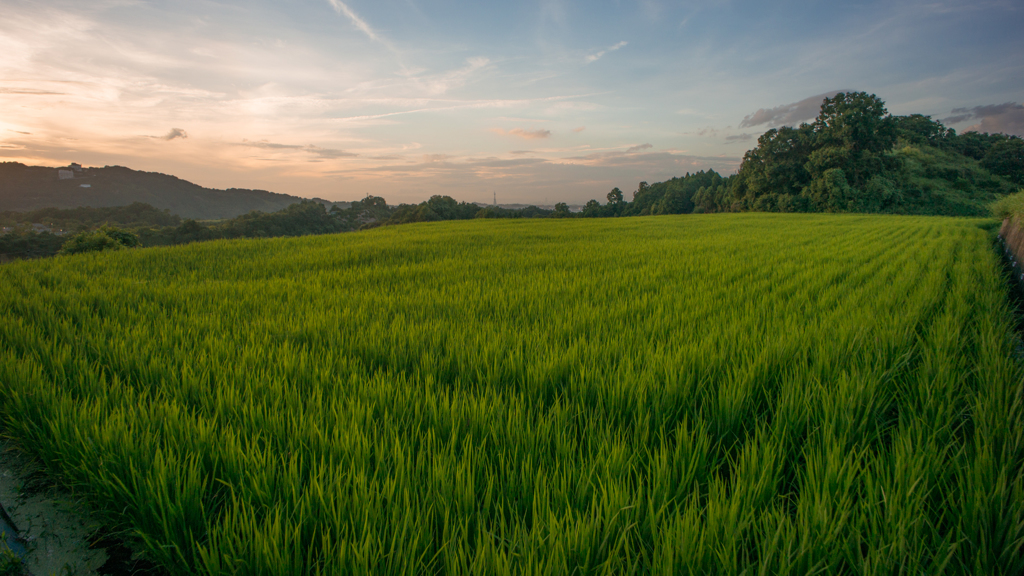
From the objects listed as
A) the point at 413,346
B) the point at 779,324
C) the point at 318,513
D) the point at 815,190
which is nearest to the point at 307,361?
the point at 413,346

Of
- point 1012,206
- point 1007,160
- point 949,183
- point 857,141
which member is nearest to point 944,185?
point 949,183

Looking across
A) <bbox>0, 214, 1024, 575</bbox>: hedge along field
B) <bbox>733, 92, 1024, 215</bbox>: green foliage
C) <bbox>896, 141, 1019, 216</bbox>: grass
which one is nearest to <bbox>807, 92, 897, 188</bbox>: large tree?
<bbox>733, 92, 1024, 215</bbox>: green foliage

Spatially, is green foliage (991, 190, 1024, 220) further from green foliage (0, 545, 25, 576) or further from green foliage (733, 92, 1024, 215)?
green foliage (733, 92, 1024, 215)

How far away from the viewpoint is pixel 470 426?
4.22ft

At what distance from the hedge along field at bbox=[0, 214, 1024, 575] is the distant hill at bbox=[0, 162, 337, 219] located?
72375mm

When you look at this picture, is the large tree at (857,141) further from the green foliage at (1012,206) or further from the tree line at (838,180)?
the green foliage at (1012,206)

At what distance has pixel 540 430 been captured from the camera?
3.99ft

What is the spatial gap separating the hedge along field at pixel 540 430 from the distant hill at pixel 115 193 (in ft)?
237

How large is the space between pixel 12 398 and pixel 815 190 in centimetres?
3891

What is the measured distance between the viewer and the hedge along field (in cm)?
79

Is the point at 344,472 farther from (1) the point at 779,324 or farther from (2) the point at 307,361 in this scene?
(1) the point at 779,324

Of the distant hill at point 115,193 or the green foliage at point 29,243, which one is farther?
the distant hill at point 115,193

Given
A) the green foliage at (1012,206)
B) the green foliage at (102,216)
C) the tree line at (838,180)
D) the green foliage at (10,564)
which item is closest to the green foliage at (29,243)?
the tree line at (838,180)

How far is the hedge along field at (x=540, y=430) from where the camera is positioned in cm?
79
